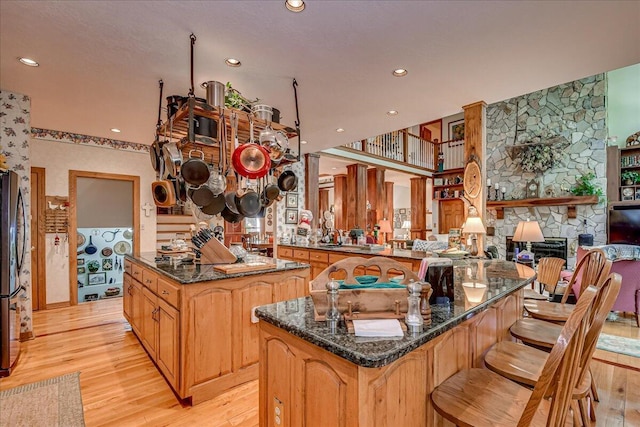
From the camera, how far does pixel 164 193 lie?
2.54 m

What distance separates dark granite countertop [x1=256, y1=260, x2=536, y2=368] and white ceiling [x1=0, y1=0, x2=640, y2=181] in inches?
64.9

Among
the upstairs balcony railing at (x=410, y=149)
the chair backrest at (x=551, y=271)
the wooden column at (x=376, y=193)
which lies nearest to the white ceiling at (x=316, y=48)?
the chair backrest at (x=551, y=271)

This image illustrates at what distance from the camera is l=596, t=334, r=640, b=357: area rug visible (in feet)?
9.76

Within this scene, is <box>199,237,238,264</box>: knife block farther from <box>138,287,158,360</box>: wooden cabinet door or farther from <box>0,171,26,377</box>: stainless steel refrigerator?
<box>0,171,26,377</box>: stainless steel refrigerator

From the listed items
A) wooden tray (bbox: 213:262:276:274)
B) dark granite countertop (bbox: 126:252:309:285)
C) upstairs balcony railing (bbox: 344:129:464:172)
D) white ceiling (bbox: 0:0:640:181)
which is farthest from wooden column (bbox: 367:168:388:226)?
wooden tray (bbox: 213:262:276:274)

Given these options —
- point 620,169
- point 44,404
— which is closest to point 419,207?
point 620,169

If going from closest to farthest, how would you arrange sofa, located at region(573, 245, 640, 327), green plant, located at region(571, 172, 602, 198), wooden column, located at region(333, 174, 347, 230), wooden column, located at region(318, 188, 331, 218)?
sofa, located at region(573, 245, 640, 327), green plant, located at region(571, 172, 602, 198), wooden column, located at region(333, 174, 347, 230), wooden column, located at region(318, 188, 331, 218)

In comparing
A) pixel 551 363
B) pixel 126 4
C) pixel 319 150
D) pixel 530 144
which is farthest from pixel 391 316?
pixel 530 144

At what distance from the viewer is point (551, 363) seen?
2.95 feet

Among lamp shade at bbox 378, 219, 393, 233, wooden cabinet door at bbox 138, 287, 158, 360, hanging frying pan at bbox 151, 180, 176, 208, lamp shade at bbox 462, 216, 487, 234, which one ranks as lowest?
wooden cabinet door at bbox 138, 287, 158, 360

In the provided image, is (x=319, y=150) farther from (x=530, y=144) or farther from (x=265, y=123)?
(x=530, y=144)

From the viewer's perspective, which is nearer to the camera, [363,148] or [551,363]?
[551,363]

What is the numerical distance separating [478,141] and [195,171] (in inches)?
118

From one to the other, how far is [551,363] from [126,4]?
2592mm
